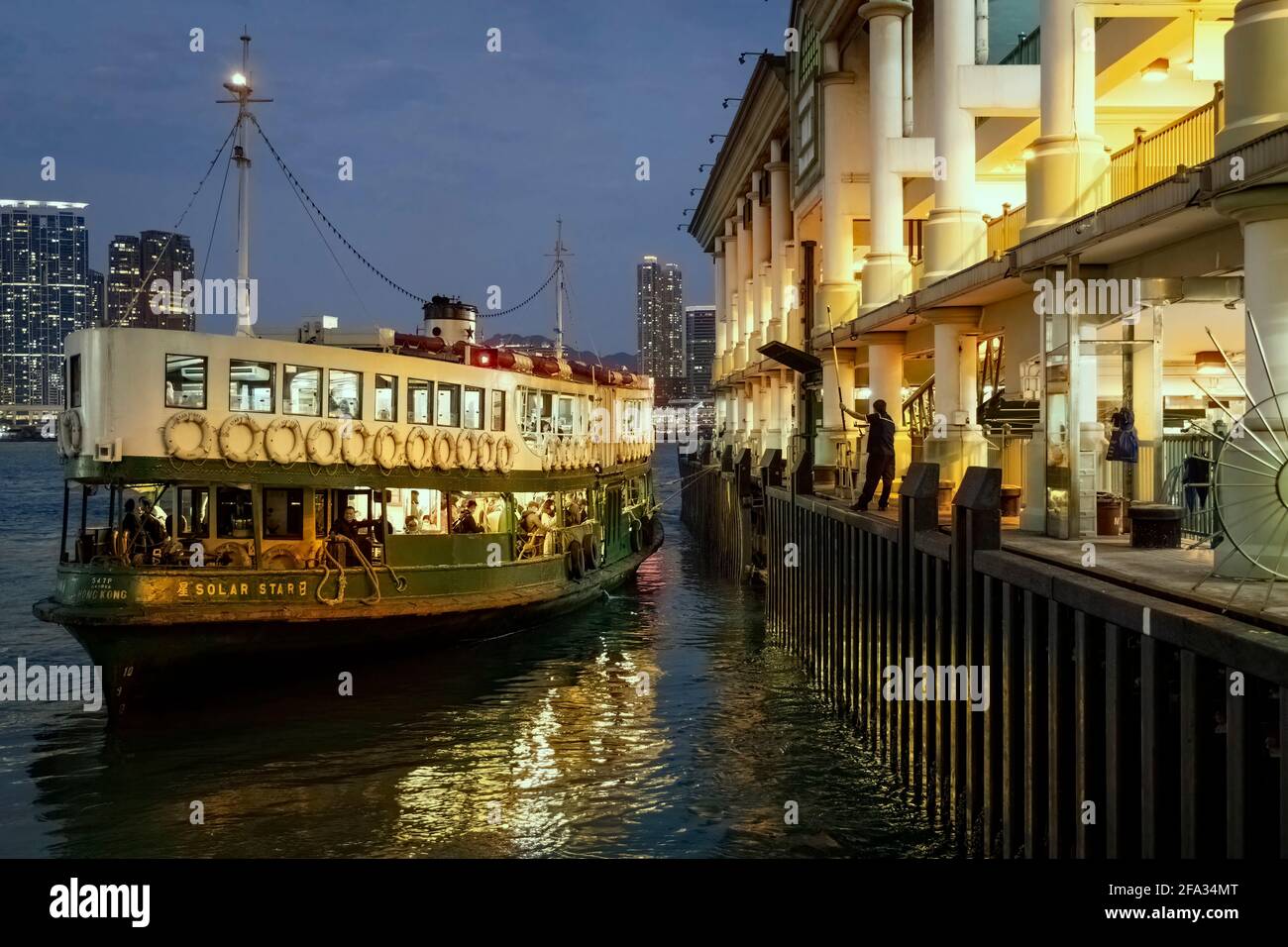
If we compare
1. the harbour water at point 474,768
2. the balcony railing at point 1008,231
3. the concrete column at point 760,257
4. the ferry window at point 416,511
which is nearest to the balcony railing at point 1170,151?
the balcony railing at point 1008,231

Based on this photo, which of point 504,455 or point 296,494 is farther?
point 504,455

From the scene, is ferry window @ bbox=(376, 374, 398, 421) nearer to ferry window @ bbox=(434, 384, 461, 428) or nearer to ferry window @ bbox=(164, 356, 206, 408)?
ferry window @ bbox=(434, 384, 461, 428)

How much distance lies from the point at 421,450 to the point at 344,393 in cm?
202

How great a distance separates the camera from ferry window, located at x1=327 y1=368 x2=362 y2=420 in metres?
21.7

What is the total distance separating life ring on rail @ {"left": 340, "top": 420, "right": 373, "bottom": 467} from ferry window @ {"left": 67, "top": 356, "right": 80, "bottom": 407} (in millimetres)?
4368

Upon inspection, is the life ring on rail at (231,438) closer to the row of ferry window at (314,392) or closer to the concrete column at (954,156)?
the row of ferry window at (314,392)

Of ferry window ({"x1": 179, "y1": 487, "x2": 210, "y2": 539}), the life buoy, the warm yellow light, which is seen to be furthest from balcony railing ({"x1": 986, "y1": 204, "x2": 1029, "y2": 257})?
ferry window ({"x1": 179, "y1": 487, "x2": 210, "y2": 539})

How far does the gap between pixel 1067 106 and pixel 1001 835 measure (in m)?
10.7

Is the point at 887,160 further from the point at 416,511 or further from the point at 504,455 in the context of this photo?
the point at 416,511

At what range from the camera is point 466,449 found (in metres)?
24.3

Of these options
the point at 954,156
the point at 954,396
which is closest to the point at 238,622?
the point at 954,396

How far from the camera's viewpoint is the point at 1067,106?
17.2 m
